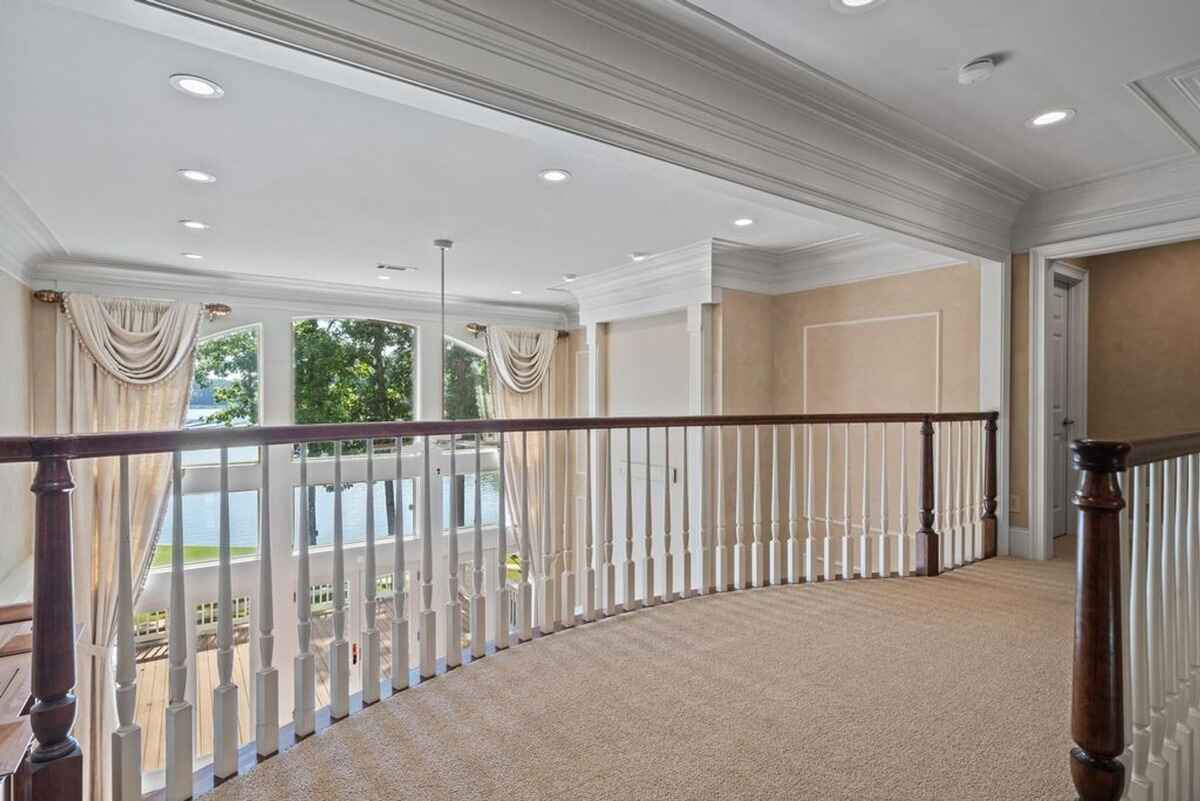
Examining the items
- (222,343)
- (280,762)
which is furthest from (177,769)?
(222,343)

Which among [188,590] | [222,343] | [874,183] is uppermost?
[874,183]

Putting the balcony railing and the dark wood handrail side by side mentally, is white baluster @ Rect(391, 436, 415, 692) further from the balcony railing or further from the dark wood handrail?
the dark wood handrail

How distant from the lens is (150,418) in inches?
204

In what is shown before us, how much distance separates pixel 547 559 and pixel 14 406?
4.43 meters

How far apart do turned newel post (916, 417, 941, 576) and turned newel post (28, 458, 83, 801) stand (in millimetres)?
3576

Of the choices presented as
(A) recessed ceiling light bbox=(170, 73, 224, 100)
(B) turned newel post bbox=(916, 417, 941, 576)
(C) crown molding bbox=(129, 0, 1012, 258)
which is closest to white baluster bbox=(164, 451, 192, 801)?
(C) crown molding bbox=(129, 0, 1012, 258)

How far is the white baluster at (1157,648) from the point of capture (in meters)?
1.36

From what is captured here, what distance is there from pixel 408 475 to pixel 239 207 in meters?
3.69

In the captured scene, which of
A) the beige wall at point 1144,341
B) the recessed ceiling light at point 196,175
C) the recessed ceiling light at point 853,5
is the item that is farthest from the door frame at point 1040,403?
the recessed ceiling light at point 196,175

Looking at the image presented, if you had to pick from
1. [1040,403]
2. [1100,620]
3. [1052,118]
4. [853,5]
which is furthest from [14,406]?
[1040,403]

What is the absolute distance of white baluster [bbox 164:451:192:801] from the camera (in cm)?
143

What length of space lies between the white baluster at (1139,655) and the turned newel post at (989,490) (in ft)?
8.91

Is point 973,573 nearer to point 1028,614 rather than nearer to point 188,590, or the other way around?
point 1028,614

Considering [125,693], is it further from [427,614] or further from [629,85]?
[629,85]
